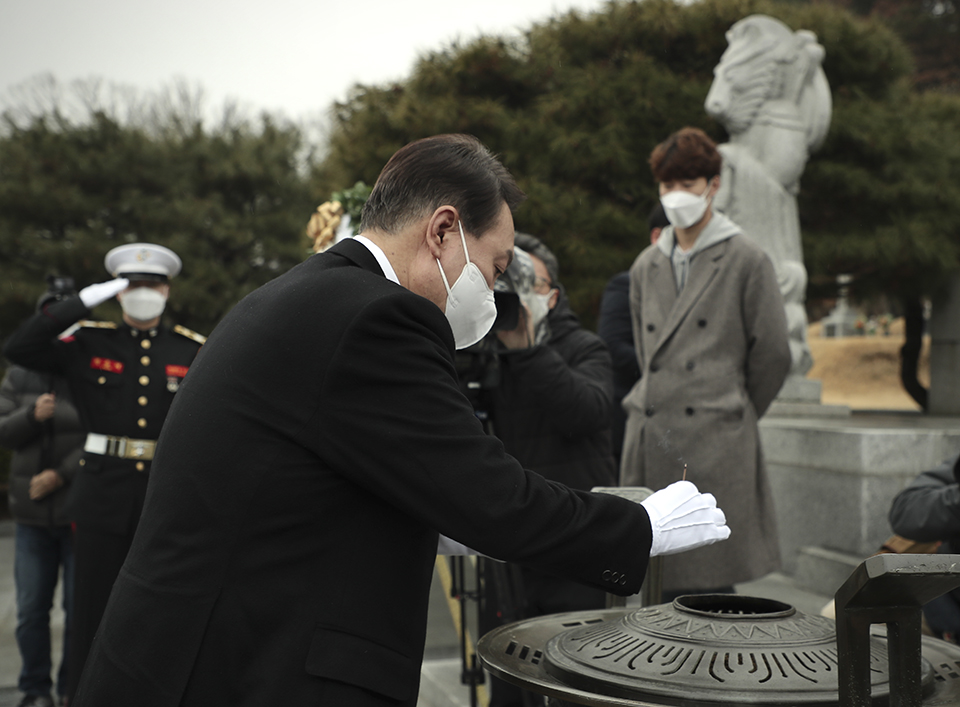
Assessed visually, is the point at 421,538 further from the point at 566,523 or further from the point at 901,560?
the point at 901,560

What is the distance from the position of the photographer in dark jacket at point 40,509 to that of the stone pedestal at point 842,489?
4.07 metres

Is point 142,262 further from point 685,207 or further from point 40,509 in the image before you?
point 685,207

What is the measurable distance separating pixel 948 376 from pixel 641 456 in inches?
330

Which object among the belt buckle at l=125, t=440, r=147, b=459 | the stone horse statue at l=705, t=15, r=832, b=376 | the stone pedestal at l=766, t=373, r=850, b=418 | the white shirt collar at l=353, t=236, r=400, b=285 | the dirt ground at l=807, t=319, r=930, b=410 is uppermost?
the stone horse statue at l=705, t=15, r=832, b=376

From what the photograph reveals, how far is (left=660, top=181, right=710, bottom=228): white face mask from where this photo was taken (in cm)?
364

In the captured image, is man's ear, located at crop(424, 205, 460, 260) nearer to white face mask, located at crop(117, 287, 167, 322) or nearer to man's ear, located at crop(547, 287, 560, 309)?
man's ear, located at crop(547, 287, 560, 309)

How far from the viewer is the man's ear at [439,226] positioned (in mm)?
1732

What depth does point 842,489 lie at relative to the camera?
5449mm

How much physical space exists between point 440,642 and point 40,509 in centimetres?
223

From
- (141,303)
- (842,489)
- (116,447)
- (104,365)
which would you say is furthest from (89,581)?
(842,489)

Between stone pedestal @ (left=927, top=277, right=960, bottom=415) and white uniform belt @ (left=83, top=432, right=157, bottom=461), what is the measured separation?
8.86m

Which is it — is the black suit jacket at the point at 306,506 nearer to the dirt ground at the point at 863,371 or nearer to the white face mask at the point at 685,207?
the white face mask at the point at 685,207

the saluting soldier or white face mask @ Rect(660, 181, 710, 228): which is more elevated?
white face mask @ Rect(660, 181, 710, 228)

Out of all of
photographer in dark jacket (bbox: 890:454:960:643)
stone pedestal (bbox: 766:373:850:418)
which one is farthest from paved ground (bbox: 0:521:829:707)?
stone pedestal (bbox: 766:373:850:418)
